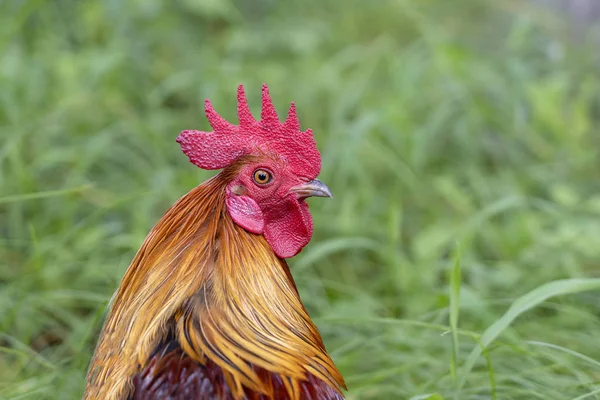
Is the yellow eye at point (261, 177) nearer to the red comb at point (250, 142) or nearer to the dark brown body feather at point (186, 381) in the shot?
the red comb at point (250, 142)

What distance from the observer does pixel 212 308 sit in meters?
2.06

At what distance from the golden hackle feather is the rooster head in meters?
0.03

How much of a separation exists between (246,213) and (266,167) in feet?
0.49

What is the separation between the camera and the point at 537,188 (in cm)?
482

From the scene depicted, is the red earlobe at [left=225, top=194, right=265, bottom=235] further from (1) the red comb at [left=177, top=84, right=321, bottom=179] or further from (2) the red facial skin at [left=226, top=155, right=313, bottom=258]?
(1) the red comb at [left=177, top=84, right=321, bottom=179]

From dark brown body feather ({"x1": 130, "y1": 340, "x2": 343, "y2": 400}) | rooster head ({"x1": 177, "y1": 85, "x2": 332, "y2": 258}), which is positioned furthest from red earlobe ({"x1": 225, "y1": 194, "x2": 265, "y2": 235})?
dark brown body feather ({"x1": 130, "y1": 340, "x2": 343, "y2": 400})

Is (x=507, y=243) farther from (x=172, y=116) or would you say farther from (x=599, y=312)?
(x=172, y=116)

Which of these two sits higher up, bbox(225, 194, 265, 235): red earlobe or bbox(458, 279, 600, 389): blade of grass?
bbox(225, 194, 265, 235): red earlobe

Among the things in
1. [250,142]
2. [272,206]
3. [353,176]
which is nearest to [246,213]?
[272,206]

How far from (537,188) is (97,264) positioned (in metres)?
2.74

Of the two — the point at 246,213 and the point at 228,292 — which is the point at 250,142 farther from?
the point at 228,292

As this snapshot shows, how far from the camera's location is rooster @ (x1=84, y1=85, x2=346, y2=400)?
1.98 m

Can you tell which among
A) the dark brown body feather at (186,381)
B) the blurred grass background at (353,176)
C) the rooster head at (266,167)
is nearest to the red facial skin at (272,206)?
the rooster head at (266,167)

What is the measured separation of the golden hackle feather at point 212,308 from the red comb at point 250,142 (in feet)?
0.17
